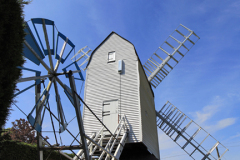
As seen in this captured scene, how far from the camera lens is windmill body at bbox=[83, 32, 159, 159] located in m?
11.1

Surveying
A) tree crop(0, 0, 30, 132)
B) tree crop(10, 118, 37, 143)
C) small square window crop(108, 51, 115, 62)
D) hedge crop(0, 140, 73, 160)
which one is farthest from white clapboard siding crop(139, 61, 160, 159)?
tree crop(10, 118, 37, 143)

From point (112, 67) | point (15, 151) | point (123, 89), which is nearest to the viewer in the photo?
point (15, 151)

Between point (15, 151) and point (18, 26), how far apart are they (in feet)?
19.2

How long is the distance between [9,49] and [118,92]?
8.87 meters

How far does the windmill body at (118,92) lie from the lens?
11.1 m

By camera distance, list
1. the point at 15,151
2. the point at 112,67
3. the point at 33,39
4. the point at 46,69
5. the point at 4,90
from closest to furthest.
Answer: the point at 4,90
the point at 33,39
the point at 46,69
the point at 15,151
the point at 112,67

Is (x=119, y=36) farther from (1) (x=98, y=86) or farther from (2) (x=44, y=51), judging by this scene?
(2) (x=44, y=51)

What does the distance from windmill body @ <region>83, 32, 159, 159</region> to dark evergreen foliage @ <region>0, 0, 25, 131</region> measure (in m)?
8.11

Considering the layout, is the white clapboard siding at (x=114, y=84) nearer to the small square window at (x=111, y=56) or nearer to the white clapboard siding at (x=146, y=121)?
the small square window at (x=111, y=56)

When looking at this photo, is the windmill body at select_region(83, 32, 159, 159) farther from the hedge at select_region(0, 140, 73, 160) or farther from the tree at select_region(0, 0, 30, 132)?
the tree at select_region(0, 0, 30, 132)

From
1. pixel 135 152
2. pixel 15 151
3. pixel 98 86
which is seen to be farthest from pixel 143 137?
pixel 15 151

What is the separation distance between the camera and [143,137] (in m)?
10.8

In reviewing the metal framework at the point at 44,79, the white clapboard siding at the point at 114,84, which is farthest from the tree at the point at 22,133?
the metal framework at the point at 44,79

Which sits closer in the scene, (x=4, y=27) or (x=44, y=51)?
(x=4, y=27)
